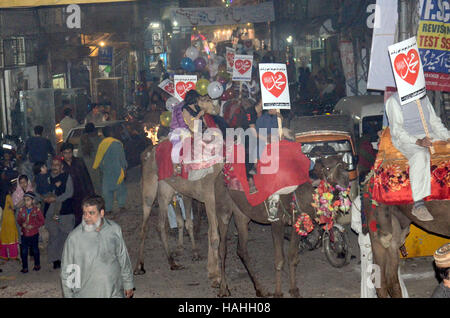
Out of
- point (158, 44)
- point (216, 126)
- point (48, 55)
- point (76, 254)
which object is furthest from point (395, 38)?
point (158, 44)

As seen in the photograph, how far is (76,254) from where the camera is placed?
20.9 ft

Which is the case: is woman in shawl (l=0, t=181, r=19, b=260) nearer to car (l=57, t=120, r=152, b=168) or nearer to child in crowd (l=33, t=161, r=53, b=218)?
child in crowd (l=33, t=161, r=53, b=218)

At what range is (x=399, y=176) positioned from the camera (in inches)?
305

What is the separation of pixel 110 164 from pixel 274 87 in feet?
20.3

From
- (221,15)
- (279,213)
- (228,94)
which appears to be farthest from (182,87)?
(221,15)

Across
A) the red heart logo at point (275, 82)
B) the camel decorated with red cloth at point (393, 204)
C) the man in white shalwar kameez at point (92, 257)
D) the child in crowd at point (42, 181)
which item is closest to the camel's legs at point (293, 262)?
the camel decorated with red cloth at point (393, 204)

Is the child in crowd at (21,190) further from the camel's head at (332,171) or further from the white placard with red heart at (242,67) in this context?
the white placard with red heart at (242,67)

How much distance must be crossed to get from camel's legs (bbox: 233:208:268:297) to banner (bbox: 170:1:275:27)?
26.3 m

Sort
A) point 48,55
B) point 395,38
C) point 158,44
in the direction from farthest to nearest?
point 158,44, point 48,55, point 395,38

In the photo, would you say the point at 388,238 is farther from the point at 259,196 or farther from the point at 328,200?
the point at 259,196

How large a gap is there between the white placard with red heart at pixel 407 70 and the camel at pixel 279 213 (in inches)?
63.7

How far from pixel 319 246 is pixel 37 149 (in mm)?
8065

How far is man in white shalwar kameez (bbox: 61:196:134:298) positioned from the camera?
20.9 ft

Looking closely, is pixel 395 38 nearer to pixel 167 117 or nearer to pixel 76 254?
pixel 167 117
